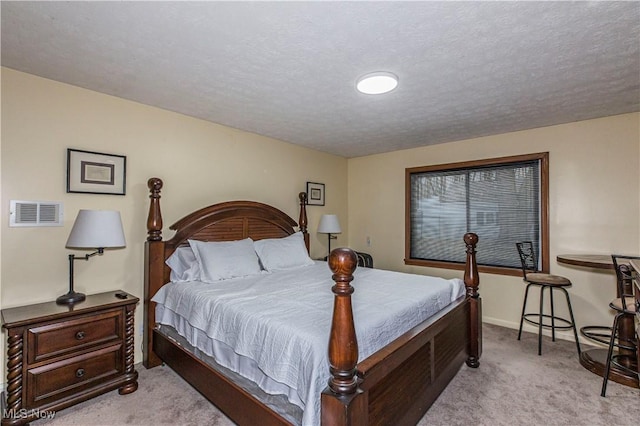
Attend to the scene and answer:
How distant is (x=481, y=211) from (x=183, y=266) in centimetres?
357

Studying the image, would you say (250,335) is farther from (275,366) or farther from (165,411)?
(165,411)

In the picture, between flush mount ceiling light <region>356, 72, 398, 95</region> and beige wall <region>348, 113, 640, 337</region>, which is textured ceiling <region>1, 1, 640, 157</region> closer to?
flush mount ceiling light <region>356, 72, 398, 95</region>

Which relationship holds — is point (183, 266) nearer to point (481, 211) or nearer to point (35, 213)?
point (35, 213)

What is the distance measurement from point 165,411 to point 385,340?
159cm

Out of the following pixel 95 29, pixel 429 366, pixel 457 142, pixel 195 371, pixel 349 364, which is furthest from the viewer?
pixel 457 142

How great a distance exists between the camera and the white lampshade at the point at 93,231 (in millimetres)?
2156

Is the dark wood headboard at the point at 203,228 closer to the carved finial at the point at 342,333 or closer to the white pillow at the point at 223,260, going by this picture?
the white pillow at the point at 223,260

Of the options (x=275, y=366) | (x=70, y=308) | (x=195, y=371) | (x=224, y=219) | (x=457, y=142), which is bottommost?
(x=195, y=371)

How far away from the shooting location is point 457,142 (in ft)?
13.5

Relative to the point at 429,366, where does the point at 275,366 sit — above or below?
above

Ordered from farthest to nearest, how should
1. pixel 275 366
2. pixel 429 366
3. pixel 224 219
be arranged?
1. pixel 224 219
2. pixel 429 366
3. pixel 275 366

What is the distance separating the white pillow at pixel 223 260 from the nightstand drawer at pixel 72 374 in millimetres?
834

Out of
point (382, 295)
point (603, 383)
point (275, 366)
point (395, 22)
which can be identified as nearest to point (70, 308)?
point (275, 366)

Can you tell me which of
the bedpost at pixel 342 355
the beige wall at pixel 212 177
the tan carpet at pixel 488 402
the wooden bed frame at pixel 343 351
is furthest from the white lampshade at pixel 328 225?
the bedpost at pixel 342 355
